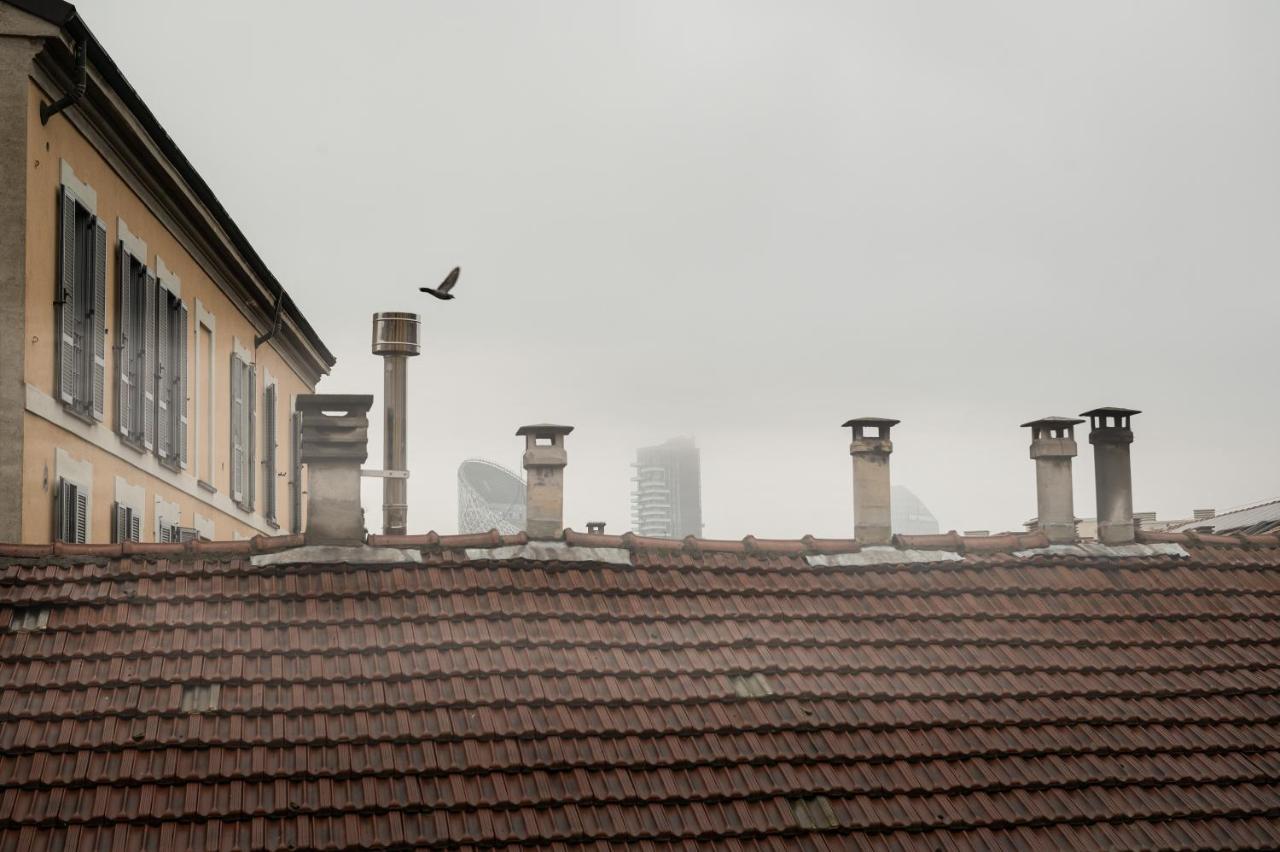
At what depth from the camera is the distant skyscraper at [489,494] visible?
4700 centimetres

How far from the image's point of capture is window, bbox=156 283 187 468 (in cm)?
2114

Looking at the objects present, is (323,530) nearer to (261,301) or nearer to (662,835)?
(662,835)

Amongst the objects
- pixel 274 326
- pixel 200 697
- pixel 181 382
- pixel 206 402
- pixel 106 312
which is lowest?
pixel 200 697

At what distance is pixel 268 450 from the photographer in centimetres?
3048

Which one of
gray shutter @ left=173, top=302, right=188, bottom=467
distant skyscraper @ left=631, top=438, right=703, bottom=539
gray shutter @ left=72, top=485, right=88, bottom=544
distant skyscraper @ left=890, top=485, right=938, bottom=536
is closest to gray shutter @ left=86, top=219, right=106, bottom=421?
gray shutter @ left=72, top=485, right=88, bottom=544

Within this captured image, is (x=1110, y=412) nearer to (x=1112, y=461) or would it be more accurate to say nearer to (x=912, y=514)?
(x=1112, y=461)

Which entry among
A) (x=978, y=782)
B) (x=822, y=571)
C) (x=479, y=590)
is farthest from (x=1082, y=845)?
(x=479, y=590)

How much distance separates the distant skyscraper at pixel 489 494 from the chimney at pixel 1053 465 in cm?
2892

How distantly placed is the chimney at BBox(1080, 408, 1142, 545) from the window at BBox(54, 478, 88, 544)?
10.9m

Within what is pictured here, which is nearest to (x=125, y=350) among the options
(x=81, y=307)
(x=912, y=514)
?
(x=81, y=307)

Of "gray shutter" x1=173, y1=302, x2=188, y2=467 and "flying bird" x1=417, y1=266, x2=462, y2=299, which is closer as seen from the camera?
"flying bird" x1=417, y1=266, x2=462, y2=299

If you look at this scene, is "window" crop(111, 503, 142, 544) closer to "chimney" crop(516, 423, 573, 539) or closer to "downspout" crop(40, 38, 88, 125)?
"downspout" crop(40, 38, 88, 125)

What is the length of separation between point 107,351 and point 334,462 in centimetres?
553

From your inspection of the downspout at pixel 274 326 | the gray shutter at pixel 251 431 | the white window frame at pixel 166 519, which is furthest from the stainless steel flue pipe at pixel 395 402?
the downspout at pixel 274 326
